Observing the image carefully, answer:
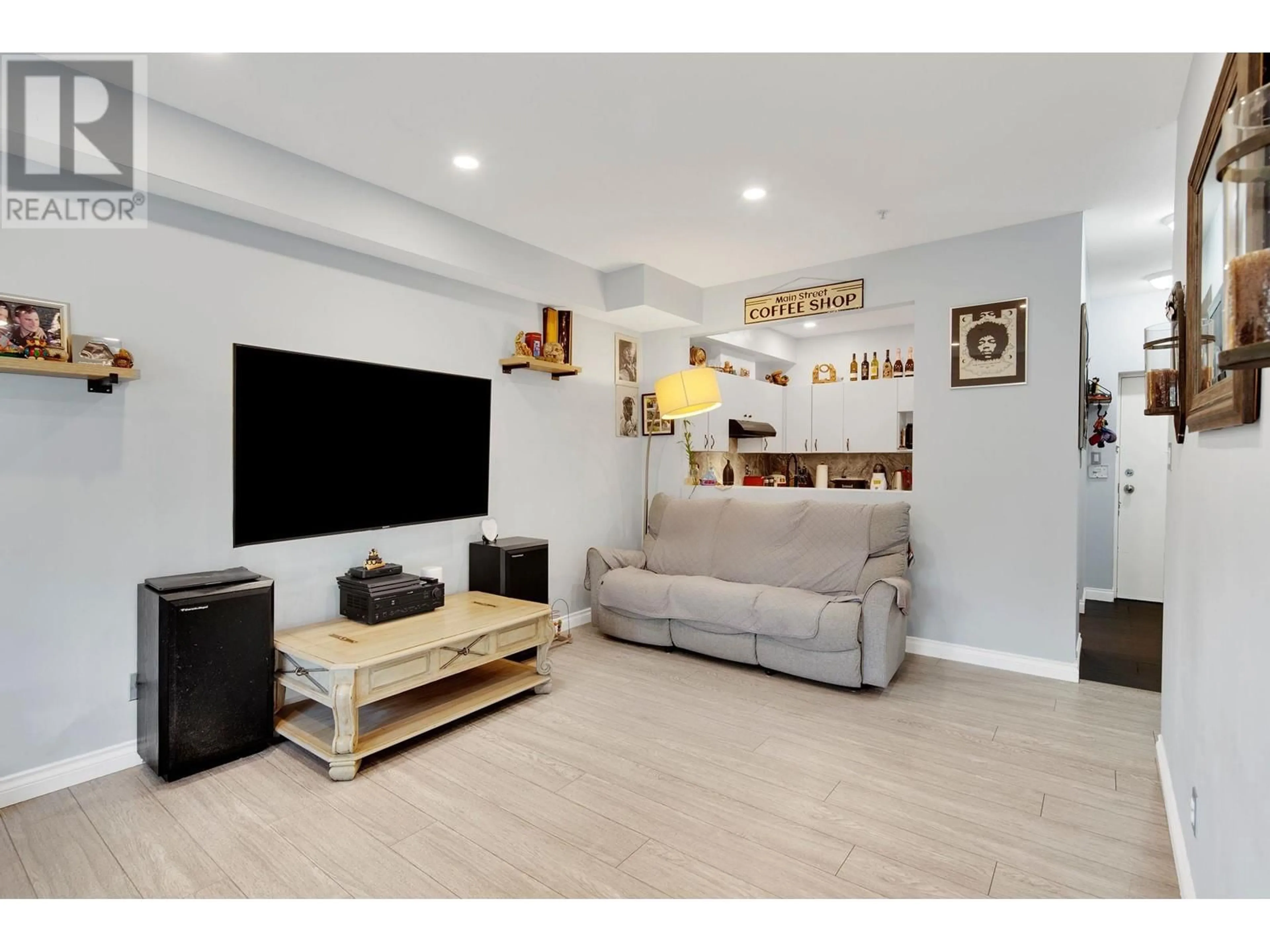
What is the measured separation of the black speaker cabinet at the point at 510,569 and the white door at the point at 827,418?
3.06m

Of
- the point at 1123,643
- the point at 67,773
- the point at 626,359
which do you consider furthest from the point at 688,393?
the point at 1123,643

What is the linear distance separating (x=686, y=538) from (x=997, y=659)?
84.6 inches

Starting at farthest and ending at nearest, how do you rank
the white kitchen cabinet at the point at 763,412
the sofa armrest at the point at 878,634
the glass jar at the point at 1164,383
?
1. the white kitchen cabinet at the point at 763,412
2. the sofa armrest at the point at 878,634
3. the glass jar at the point at 1164,383

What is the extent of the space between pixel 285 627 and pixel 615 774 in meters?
1.83

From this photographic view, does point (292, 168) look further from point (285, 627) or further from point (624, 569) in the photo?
point (624, 569)

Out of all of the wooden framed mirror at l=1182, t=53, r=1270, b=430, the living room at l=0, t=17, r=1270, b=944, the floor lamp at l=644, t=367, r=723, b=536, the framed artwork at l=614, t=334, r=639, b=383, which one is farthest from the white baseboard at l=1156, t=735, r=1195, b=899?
the framed artwork at l=614, t=334, r=639, b=383

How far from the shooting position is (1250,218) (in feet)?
3.25

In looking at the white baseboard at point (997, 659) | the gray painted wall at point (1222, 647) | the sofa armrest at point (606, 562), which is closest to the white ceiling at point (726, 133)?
the gray painted wall at point (1222, 647)

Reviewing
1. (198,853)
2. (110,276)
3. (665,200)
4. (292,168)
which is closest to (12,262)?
(110,276)

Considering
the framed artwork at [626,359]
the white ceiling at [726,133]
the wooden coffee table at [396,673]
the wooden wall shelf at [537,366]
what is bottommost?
the wooden coffee table at [396,673]

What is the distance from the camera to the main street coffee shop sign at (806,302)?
14.5 ft

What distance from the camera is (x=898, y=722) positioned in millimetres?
3082

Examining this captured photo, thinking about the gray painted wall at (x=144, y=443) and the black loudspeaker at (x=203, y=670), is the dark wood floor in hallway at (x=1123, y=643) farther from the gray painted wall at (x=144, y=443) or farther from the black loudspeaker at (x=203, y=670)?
the black loudspeaker at (x=203, y=670)

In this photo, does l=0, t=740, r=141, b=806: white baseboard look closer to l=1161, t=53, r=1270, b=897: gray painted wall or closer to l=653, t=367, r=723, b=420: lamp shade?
l=653, t=367, r=723, b=420: lamp shade
